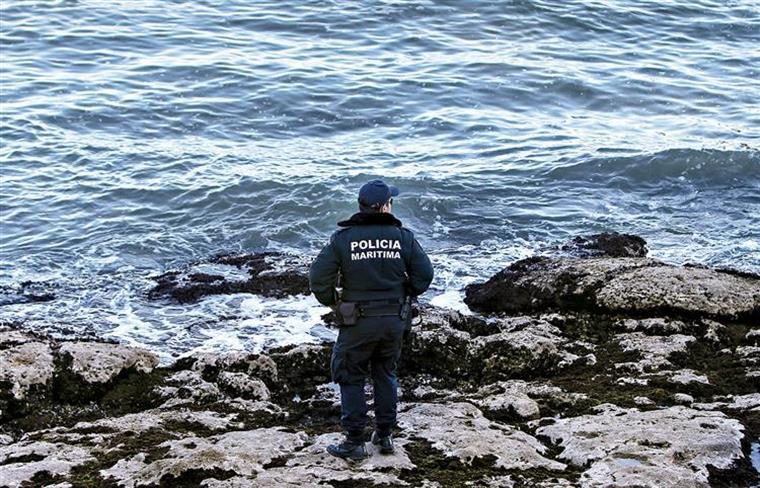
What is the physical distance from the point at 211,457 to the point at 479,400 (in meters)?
3.25

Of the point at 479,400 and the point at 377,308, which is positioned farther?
the point at 479,400

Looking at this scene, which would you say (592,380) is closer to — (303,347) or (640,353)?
(640,353)

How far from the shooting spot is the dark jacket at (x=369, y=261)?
10.0 m

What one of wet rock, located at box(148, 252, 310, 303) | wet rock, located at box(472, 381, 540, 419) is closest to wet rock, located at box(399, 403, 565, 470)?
wet rock, located at box(472, 381, 540, 419)

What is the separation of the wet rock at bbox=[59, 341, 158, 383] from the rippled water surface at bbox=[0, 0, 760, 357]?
87.6 inches

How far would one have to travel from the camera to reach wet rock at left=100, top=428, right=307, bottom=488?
9570 mm

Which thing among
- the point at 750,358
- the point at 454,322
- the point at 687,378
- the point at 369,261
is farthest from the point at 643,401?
the point at 454,322

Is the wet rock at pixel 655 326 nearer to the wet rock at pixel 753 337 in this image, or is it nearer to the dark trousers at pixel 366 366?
the wet rock at pixel 753 337

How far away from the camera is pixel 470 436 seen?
10.3 meters

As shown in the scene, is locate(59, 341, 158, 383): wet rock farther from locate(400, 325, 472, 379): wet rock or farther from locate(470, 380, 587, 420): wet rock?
locate(470, 380, 587, 420): wet rock

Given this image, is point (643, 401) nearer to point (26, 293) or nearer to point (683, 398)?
point (683, 398)

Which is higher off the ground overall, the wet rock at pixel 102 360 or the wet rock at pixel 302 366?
the wet rock at pixel 102 360

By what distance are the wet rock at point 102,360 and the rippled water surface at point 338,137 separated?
223cm

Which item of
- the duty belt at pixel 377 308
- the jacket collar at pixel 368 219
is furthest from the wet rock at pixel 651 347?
the jacket collar at pixel 368 219
